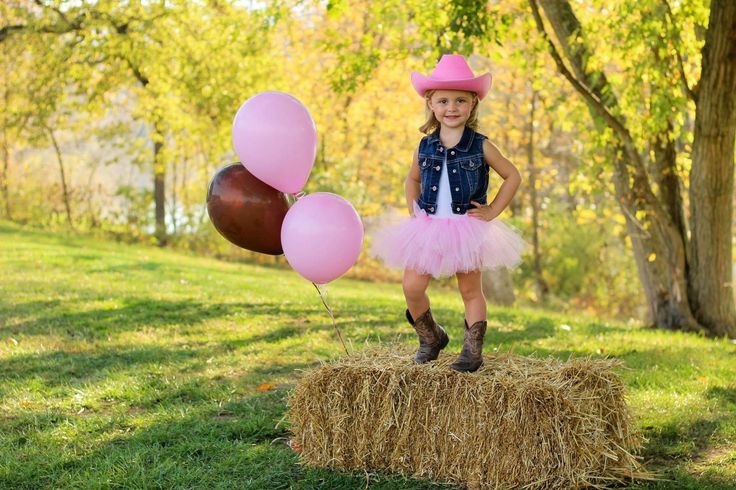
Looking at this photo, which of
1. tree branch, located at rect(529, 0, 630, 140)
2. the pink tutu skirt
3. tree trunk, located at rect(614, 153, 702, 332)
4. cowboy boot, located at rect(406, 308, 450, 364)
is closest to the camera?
the pink tutu skirt

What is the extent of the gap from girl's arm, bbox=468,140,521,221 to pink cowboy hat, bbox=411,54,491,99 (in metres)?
0.25

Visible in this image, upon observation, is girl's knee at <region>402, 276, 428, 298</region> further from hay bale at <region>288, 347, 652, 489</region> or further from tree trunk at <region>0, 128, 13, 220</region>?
tree trunk at <region>0, 128, 13, 220</region>

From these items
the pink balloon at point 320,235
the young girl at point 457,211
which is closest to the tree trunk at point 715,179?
the young girl at point 457,211

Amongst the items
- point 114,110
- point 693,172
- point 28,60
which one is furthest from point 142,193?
point 693,172

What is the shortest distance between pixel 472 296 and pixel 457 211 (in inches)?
14.8

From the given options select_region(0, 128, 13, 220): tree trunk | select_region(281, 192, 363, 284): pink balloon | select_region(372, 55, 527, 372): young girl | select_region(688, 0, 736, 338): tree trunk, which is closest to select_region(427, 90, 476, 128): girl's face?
select_region(372, 55, 527, 372): young girl

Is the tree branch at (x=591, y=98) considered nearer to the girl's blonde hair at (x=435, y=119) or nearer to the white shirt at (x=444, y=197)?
the girl's blonde hair at (x=435, y=119)

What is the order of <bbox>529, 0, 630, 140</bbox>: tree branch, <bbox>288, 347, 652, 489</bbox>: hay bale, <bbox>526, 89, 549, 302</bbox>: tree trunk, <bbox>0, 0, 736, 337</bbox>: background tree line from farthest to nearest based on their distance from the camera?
<bbox>526, 89, 549, 302</bbox>: tree trunk
<bbox>0, 0, 736, 337</bbox>: background tree line
<bbox>529, 0, 630, 140</bbox>: tree branch
<bbox>288, 347, 652, 489</bbox>: hay bale

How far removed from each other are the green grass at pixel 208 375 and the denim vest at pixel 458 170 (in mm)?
1194

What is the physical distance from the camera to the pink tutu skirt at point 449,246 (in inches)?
135

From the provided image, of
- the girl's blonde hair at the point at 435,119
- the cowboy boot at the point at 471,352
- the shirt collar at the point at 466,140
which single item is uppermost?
the girl's blonde hair at the point at 435,119

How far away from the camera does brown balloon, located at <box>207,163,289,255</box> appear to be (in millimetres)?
3633

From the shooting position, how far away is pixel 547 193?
19.2 meters

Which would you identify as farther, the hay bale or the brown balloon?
the brown balloon
